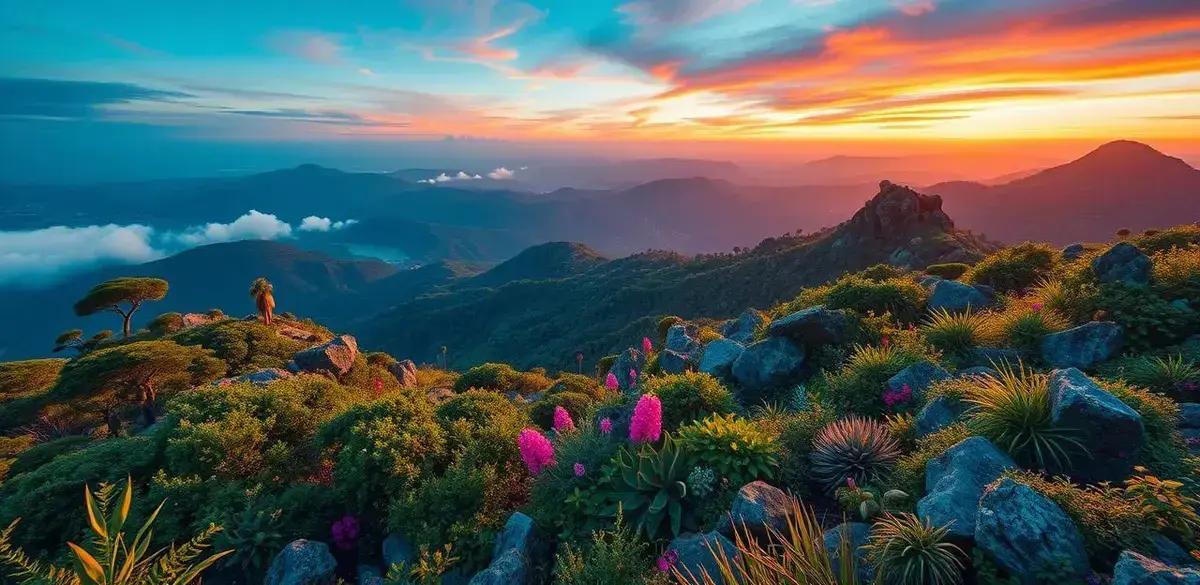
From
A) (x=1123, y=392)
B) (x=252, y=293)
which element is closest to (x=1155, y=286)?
(x=1123, y=392)

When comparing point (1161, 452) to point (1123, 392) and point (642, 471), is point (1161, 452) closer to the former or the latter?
point (1123, 392)

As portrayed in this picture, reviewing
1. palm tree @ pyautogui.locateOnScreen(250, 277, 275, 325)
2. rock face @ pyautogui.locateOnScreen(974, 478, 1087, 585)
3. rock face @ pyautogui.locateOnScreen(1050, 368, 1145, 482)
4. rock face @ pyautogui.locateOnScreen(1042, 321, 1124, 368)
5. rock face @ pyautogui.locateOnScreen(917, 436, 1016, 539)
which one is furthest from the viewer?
palm tree @ pyautogui.locateOnScreen(250, 277, 275, 325)

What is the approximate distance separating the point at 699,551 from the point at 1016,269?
45.7 feet

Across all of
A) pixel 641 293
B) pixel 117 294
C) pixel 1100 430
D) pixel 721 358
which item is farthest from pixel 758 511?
pixel 641 293

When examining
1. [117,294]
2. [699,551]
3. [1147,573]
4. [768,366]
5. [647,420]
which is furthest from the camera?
[117,294]

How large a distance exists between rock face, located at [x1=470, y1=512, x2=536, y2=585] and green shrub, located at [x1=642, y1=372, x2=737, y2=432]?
268 cm

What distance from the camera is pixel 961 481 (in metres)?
4.65

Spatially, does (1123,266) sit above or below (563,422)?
above

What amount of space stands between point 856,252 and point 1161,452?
5231cm

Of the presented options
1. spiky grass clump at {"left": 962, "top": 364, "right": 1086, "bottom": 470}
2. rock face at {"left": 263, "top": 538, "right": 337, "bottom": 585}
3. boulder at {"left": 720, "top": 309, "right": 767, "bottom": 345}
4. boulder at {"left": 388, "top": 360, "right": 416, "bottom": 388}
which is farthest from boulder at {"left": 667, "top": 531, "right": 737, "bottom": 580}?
boulder at {"left": 388, "top": 360, "right": 416, "bottom": 388}

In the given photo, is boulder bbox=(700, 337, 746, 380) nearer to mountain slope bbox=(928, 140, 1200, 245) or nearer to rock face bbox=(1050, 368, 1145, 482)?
rock face bbox=(1050, 368, 1145, 482)

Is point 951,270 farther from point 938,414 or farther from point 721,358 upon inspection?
point 938,414

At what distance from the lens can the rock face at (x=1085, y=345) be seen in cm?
801

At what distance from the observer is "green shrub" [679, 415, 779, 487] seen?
6.07 meters
